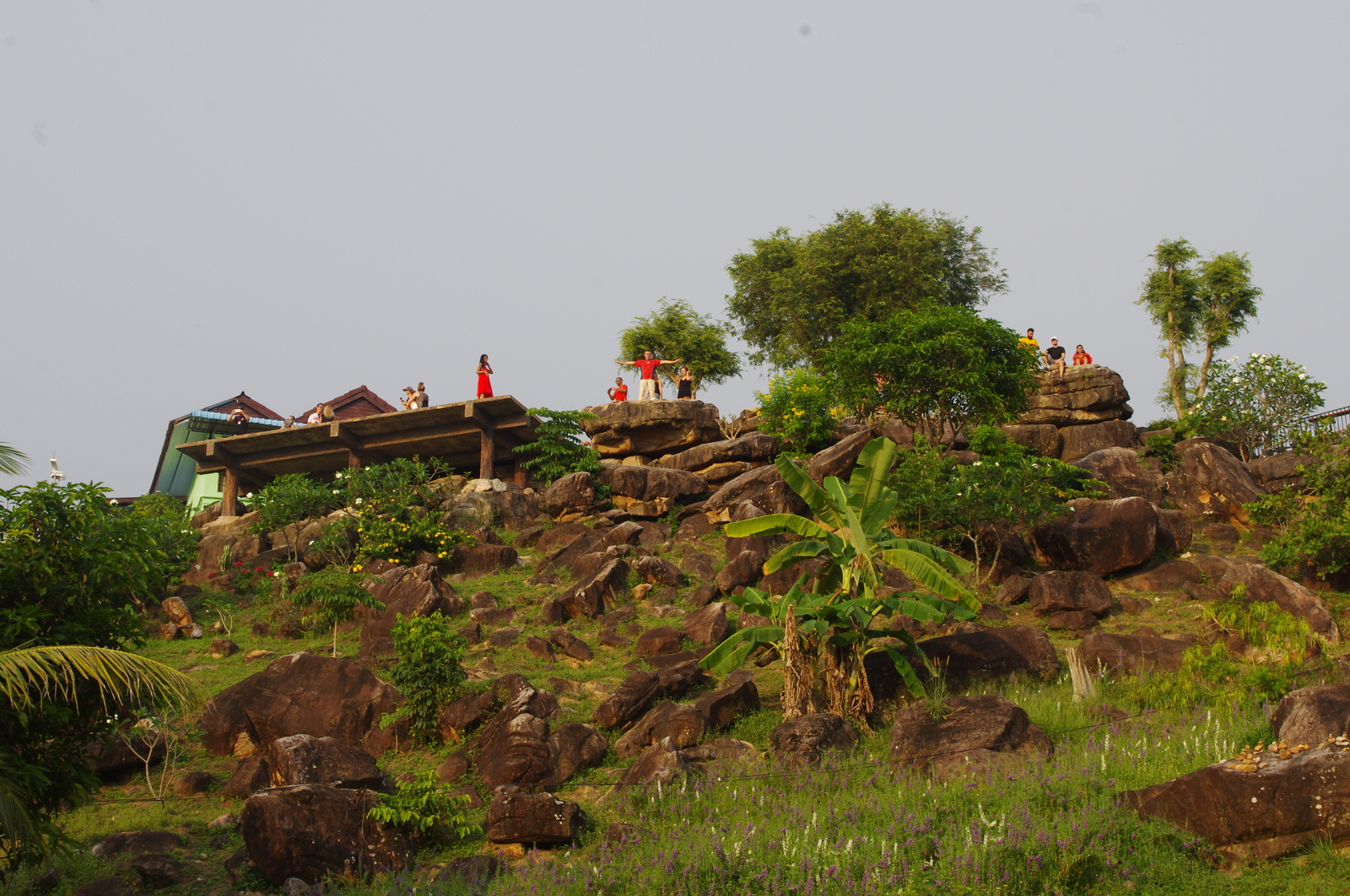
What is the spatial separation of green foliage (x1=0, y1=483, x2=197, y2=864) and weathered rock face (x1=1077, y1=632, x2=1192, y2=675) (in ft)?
42.9

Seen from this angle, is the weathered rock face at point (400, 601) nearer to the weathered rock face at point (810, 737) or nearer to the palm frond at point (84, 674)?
the weathered rock face at point (810, 737)

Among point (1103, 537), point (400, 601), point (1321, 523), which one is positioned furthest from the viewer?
point (1103, 537)

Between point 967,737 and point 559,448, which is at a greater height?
point 559,448

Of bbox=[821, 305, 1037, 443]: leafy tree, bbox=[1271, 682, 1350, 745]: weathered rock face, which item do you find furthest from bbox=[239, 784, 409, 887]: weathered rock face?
bbox=[821, 305, 1037, 443]: leafy tree

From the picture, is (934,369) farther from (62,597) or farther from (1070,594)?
(62,597)

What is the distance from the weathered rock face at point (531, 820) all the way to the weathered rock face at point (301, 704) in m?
3.88

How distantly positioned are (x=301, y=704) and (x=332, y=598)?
4.41 meters

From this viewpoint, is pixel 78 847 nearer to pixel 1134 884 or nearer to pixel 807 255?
pixel 1134 884

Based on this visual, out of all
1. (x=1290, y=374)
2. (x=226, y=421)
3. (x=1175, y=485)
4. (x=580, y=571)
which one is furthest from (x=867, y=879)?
(x=226, y=421)

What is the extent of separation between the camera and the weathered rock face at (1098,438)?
30203 mm

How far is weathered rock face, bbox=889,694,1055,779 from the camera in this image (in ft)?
39.9

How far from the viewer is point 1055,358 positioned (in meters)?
33.8

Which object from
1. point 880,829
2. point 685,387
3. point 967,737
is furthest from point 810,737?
point 685,387

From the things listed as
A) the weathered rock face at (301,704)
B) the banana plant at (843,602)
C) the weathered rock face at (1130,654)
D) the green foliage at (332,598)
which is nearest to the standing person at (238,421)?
the green foliage at (332,598)
